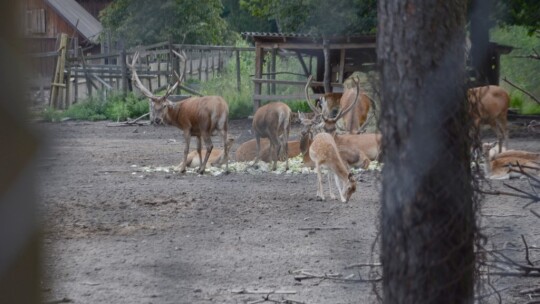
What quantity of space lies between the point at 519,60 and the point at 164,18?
30.8 ft

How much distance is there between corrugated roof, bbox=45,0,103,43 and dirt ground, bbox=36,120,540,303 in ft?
46.4

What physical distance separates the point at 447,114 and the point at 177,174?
1142 centimetres

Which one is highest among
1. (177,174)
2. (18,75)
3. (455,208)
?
(18,75)

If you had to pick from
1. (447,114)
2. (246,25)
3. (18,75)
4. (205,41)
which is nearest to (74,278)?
(447,114)

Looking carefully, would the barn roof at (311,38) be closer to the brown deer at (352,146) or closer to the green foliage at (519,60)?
the green foliage at (519,60)

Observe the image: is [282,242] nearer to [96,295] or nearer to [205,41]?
[96,295]

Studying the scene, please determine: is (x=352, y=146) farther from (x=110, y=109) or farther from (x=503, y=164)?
(x=110, y=109)

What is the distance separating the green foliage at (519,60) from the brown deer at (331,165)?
722 cm

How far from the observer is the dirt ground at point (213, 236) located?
6.68 meters

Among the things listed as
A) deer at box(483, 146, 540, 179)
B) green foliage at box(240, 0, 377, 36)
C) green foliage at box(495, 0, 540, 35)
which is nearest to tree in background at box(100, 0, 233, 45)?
green foliage at box(240, 0, 377, 36)

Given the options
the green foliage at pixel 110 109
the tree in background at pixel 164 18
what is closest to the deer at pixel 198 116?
the tree in background at pixel 164 18

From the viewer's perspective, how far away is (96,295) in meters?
6.54

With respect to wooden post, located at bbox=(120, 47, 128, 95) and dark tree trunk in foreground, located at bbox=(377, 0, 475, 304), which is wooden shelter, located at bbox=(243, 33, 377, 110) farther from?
dark tree trunk in foreground, located at bbox=(377, 0, 475, 304)

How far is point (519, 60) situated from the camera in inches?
947
